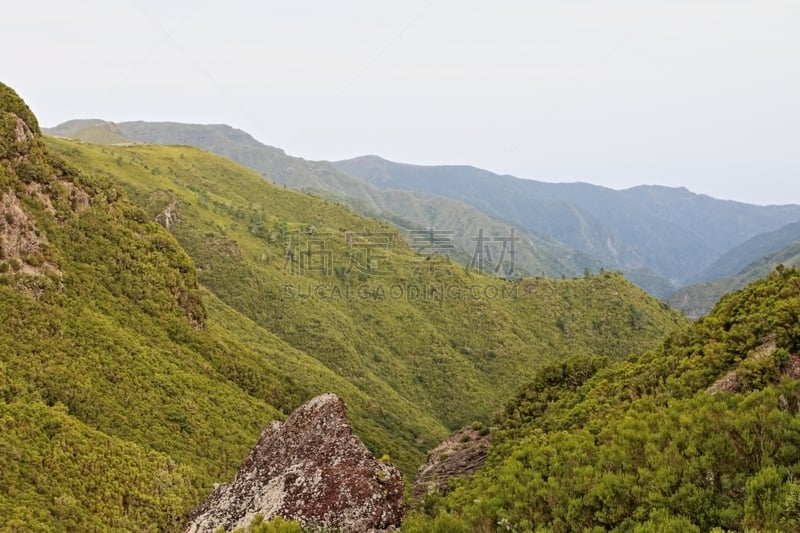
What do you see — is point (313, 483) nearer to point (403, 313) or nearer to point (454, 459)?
point (454, 459)

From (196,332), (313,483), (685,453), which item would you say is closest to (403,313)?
(196,332)

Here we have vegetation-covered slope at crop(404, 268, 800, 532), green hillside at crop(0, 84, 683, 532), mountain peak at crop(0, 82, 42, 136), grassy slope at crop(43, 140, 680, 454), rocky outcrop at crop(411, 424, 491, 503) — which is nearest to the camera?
vegetation-covered slope at crop(404, 268, 800, 532)

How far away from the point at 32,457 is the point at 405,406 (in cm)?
5591

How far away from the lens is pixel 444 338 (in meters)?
92.1

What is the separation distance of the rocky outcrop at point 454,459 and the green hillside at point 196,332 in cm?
1390

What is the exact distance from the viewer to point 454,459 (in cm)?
2209

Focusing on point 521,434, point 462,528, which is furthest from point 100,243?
point 462,528

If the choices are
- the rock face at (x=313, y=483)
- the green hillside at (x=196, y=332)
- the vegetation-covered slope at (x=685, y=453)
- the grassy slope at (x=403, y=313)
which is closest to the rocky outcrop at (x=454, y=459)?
the rock face at (x=313, y=483)

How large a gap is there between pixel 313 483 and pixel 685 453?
27.3 feet

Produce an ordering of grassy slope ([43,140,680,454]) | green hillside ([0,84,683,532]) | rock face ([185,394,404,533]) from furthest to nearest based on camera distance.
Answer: grassy slope ([43,140,680,454]) → green hillside ([0,84,683,532]) → rock face ([185,394,404,533])

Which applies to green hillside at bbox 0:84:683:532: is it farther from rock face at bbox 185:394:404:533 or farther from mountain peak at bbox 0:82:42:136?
rock face at bbox 185:394:404:533

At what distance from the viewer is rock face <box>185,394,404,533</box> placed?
41.9 ft

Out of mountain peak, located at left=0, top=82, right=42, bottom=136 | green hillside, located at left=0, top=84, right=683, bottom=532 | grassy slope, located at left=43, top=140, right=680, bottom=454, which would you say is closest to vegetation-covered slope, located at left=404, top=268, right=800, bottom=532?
green hillside, located at left=0, top=84, right=683, bottom=532

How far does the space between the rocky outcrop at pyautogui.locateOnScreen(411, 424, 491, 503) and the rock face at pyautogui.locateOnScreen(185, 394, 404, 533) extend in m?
3.92
